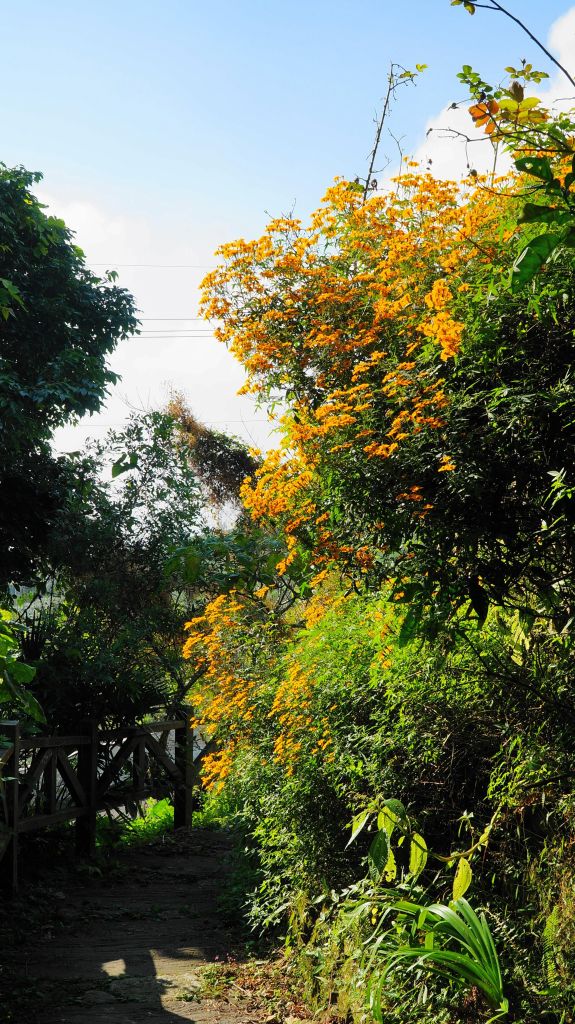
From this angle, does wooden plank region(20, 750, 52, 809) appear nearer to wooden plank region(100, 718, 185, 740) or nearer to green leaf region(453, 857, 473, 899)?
wooden plank region(100, 718, 185, 740)

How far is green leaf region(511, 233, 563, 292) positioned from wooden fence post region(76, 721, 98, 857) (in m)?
7.06

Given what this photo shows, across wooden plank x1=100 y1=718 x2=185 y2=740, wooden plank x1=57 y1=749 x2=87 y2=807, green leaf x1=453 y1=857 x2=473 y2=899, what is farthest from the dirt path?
green leaf x1=453 y1=857 x2=473 y2=899

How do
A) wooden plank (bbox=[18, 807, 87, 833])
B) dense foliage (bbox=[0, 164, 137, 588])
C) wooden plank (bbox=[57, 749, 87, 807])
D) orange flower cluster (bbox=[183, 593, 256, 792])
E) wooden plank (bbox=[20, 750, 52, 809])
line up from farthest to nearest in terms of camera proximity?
dense foliage (bbox=[0, 164, 137, 588]), wooden plank (bbox=[57, 749, 87, 807]), wooden plank (bbox=[20, 750, 52, 809]), wooden plank (bbox=[18, 807, 87, 833]), orange flower cluster (bbox=[183, 593, 256, 792])

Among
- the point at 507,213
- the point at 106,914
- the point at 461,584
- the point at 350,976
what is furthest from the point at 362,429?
the point at 106,914

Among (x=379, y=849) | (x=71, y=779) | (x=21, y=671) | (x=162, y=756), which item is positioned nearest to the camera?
(x=21, y=671)

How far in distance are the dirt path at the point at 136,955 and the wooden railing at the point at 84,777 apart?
60 cm

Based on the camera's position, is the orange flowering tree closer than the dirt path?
Yes

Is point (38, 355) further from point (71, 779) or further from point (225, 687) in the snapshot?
point (225, 687)

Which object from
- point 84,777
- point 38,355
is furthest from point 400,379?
point 38,355

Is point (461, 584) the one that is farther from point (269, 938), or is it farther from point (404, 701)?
point (269, 938)

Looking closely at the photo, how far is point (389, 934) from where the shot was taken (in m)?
3.34

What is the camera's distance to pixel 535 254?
1809mm

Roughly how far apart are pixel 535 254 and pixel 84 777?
7360 mm

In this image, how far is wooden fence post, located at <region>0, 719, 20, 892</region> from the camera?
6215 mm
